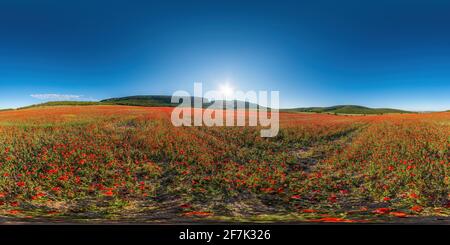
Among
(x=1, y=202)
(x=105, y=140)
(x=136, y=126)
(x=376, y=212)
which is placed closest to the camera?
(x=376, y=212)

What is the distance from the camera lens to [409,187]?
13.6 m

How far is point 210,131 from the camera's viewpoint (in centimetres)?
2947

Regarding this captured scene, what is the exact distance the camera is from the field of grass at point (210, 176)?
10.9m

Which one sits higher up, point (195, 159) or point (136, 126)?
point (136, 126)

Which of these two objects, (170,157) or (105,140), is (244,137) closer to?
(170,157)

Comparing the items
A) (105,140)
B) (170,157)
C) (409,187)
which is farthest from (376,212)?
(105,140)

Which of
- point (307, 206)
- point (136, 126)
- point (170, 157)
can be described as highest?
point (136, 126)

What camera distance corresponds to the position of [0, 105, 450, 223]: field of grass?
10.9 meters

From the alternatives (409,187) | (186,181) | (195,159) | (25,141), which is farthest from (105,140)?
(409,187)

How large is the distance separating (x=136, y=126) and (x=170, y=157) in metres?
11.7

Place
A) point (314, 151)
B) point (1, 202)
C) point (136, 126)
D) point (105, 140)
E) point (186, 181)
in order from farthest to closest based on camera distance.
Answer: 1. point (136, 126)
2. point (314, 151)
3. point (105, 140)
4. point (186, 181)
5. point (1, 202)

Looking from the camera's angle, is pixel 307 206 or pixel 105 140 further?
pixel 105 140

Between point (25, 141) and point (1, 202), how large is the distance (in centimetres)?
1019

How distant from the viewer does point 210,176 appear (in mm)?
16172
